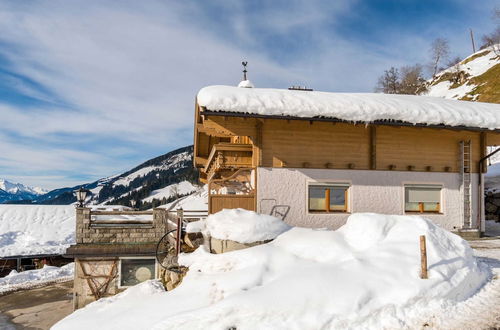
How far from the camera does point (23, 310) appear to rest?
19094 mm

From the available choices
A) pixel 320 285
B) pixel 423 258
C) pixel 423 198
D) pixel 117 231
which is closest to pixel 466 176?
pixel 423 198

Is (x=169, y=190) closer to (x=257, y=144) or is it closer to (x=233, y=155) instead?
(x=233, y=155)

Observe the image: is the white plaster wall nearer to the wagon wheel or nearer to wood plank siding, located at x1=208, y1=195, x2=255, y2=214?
wood plank siding, located at x1=208, y1=195, x2=255, y2=214

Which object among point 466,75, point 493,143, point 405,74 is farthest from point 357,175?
point 466,75

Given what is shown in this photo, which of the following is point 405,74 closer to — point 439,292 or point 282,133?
point 282,133

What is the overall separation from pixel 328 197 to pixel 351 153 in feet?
6.39

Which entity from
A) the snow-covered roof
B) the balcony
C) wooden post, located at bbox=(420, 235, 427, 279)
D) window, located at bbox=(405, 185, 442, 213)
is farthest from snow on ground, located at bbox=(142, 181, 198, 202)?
wooden post, located at bbox=(420, 235, 427, 279)

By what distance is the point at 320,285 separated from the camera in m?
7.59

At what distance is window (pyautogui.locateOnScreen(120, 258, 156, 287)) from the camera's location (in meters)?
15.9

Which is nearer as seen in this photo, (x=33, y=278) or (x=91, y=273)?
(x=91, y=273)

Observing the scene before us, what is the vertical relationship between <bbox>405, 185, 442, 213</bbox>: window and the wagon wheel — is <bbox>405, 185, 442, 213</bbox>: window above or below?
above

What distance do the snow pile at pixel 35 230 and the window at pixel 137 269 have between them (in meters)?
25.8

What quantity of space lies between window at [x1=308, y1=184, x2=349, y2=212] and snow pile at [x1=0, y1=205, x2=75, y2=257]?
107 ft

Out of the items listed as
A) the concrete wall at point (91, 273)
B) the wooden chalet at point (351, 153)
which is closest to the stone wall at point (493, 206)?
the wooden chalet at point (351, 153)
